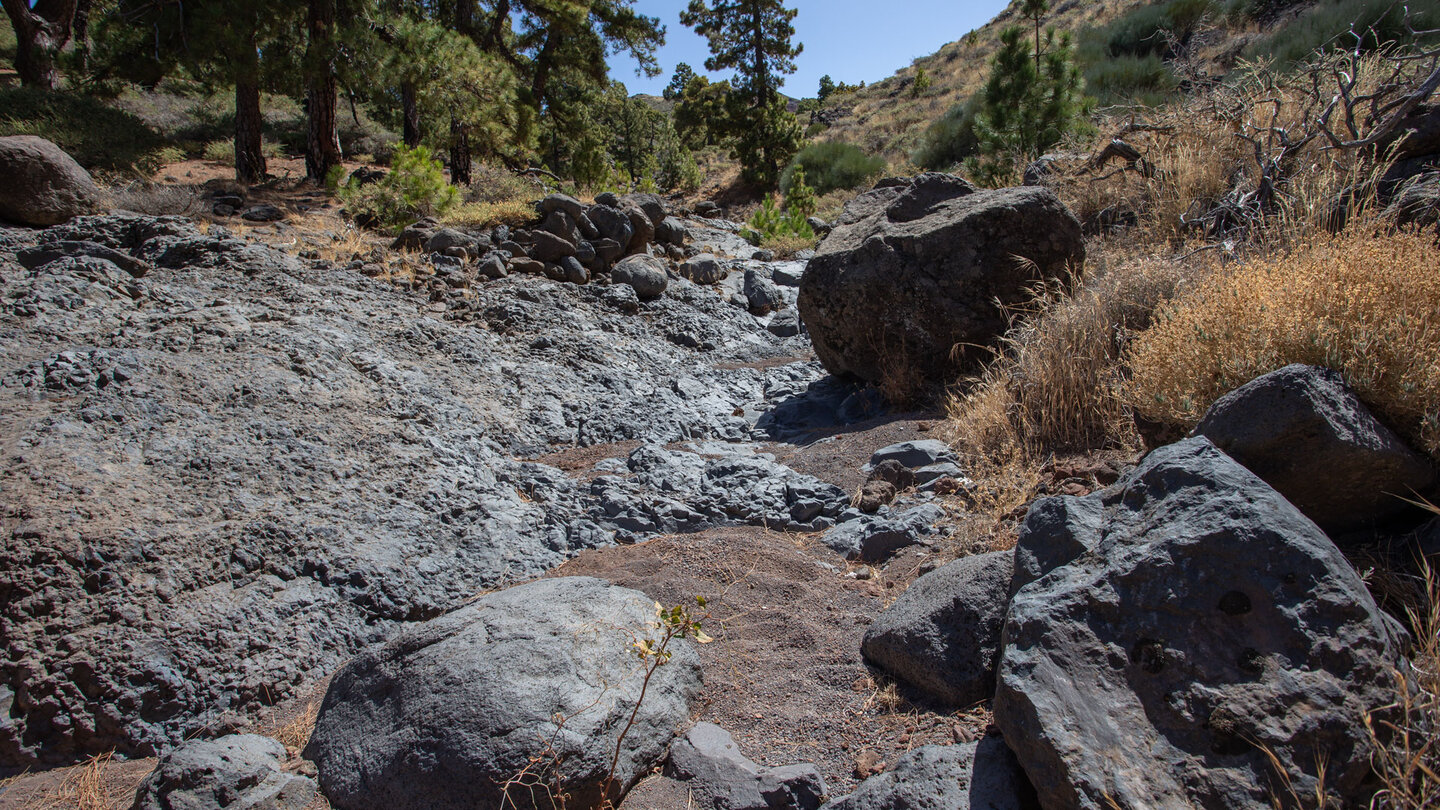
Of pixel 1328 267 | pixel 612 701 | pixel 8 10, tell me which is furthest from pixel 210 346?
pixel 8 10

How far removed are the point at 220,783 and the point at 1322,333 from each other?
3673 mm

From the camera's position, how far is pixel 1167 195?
5.58 meters

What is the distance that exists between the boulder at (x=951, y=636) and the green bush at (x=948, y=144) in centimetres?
1458

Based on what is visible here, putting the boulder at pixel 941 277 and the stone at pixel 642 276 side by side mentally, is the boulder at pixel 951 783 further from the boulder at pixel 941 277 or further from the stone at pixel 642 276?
the stone at pixel 642 276

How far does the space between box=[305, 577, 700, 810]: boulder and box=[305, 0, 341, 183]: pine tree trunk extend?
7.80 meters

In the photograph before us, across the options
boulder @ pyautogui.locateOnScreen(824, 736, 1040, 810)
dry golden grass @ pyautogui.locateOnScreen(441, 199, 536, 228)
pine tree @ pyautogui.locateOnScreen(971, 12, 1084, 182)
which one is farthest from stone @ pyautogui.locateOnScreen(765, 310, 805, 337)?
boulder @ pyautogui.locateOnScreen(824, 736, 1040, 810)

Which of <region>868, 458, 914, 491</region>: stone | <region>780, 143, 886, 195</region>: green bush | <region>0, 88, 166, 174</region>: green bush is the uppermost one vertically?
<region>780, 143, 886, 195</region>: green bush

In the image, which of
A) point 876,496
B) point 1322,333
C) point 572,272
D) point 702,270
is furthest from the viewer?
point 702,270

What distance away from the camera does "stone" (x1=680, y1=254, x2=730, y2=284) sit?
8188 millimetres

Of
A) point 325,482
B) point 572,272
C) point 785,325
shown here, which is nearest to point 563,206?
point 572,272

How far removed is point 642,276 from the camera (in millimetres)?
7328

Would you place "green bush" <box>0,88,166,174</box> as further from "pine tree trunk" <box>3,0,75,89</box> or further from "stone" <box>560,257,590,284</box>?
"stone" <box>560,257,590,284</box>

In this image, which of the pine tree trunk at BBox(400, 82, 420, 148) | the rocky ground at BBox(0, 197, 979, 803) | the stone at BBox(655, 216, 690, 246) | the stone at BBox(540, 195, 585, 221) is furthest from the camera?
the pine tree trunk at BBox(400, 82, 420, 148)

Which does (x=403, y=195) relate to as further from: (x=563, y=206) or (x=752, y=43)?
(x=752, y=43)
